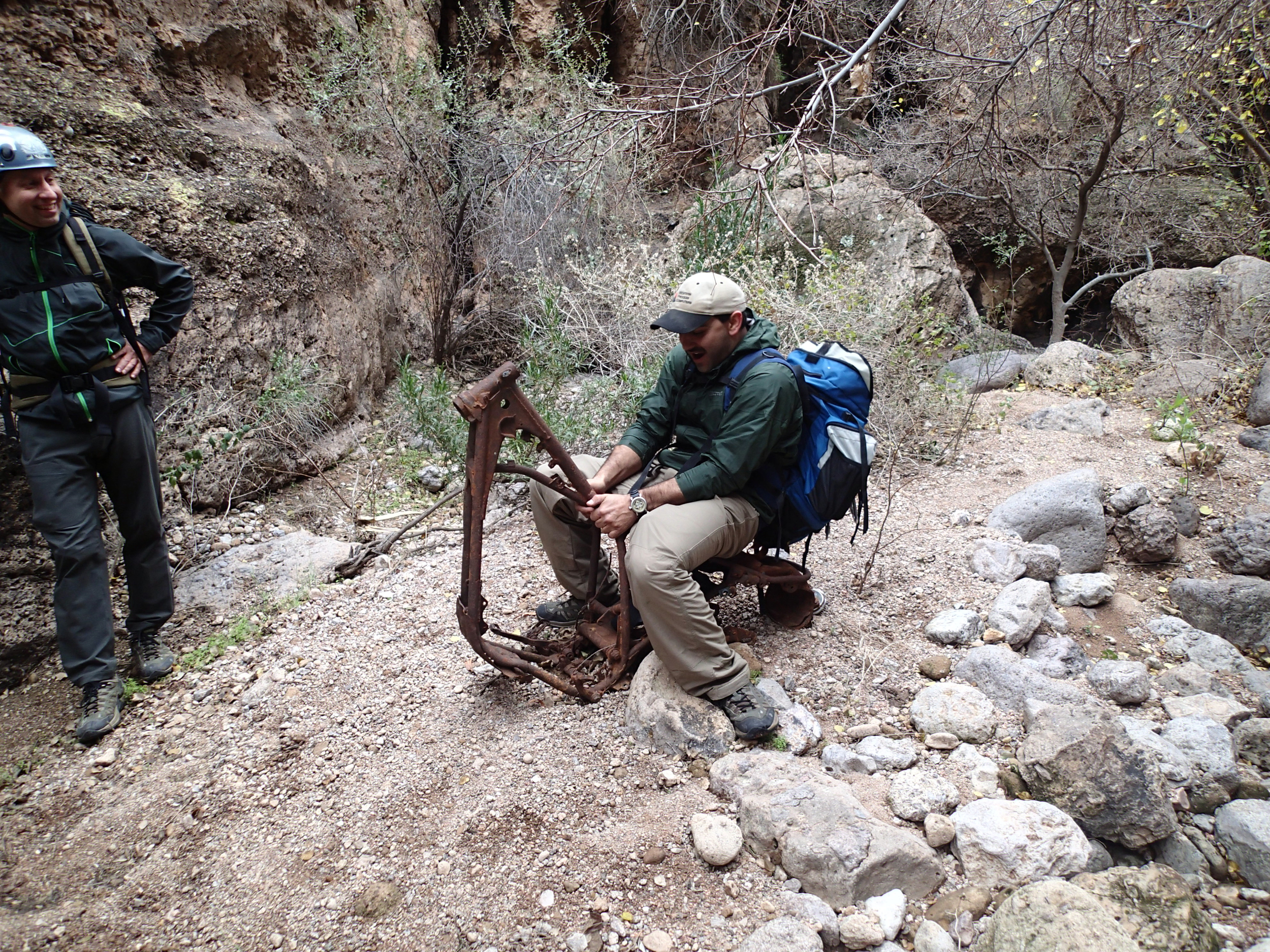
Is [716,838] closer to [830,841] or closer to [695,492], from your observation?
[830,841]

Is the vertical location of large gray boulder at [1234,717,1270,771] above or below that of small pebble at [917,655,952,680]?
above

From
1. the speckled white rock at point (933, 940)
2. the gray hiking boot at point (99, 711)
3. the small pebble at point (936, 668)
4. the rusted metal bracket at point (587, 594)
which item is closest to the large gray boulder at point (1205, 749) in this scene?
the small pebble at point (936, 668)

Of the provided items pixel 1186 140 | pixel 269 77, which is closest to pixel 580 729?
pixel 269 77

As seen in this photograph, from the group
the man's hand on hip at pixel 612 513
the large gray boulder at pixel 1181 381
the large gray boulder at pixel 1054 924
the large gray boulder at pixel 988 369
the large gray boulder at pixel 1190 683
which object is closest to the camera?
the large gray boulder at pixel 1054 924

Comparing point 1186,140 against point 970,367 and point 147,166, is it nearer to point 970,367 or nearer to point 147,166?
point 970,367

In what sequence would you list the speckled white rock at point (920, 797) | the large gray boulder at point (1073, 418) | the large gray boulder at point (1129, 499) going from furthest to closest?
the large gray boulder at point (1073, 418) < the large gray boulder at point (1129, 499) < the speckled white rock at point (920, 797)

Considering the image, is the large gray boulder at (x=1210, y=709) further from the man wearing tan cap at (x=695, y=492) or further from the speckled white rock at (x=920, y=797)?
the man wearing tan cap at (x=695, y=492)

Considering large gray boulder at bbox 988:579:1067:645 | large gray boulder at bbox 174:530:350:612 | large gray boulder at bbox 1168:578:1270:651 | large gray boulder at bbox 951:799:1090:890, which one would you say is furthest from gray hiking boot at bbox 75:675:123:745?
large gray boulder at bbox 1168:578:1270:651

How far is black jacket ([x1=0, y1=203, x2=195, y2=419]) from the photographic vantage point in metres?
2.82

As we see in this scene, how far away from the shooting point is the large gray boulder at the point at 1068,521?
405 cm

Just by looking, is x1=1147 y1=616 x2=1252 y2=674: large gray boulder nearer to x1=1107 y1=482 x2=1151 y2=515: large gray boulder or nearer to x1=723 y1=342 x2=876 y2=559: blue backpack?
x1=1107 y1=482 x2=1151 y2=515: large gray boulder

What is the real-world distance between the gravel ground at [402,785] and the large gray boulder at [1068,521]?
0.25 m

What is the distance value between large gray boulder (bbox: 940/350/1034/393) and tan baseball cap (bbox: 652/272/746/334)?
172 inches

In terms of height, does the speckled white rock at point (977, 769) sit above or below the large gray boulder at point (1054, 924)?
below
